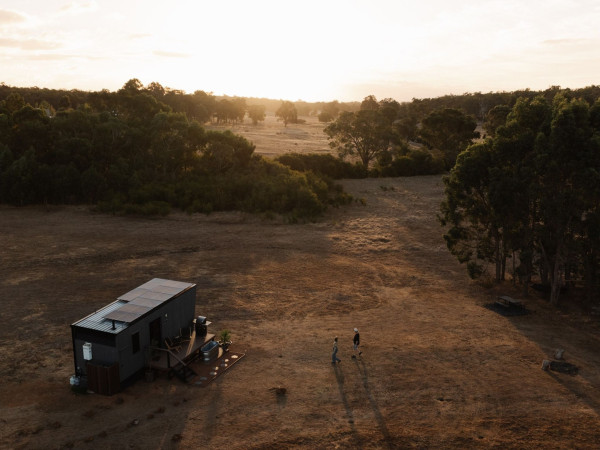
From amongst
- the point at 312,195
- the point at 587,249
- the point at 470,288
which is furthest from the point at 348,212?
the point at 587,249

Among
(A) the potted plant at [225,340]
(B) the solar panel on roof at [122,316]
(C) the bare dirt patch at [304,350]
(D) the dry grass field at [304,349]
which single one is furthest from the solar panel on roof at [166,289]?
(D) the dry grass field at [304,349]

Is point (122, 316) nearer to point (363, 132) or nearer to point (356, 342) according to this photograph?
point (356, 342)

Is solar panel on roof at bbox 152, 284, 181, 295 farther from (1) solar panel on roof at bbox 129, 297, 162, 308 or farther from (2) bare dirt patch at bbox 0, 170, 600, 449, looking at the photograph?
(2) bare dirt patch at bbox 0, 170, 600, 449

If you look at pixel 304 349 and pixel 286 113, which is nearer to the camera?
pixel 304 349

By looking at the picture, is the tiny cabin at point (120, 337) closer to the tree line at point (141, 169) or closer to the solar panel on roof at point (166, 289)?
the solar panel on roof at point (166, 289)

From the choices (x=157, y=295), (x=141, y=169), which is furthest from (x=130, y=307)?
(x=141, y=169)

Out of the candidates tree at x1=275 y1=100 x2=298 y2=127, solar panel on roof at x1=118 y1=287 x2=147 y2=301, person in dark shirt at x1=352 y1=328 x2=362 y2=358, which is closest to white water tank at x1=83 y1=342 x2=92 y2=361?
solar panel on roof at x1=118 y1=287 x2=147 y2=301

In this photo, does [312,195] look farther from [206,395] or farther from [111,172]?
[206,395]
